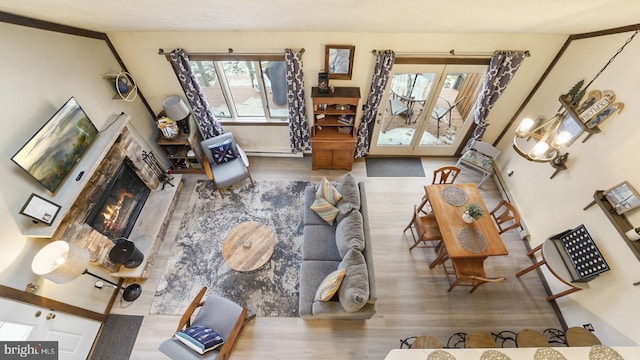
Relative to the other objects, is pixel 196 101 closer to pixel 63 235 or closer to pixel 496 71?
pixel 63 235

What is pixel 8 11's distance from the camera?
8.02 feet

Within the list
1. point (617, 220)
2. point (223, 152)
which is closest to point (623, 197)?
point (617, 220)

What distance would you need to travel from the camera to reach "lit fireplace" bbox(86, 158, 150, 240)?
355 centimetres

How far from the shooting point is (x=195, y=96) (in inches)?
167

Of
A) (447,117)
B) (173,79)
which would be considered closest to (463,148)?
(447,117)

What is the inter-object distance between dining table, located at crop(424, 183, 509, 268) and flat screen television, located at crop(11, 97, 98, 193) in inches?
176

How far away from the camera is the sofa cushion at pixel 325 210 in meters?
3.74

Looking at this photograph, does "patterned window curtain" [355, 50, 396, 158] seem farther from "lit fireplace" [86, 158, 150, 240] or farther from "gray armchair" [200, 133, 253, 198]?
"lit fireplace" [86, 158, 150, 240]

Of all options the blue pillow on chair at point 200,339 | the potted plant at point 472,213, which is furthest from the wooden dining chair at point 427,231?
the blue pillow on chair at point 200,339

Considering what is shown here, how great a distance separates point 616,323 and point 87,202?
6.15 metres

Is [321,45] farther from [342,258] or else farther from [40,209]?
[40,209]

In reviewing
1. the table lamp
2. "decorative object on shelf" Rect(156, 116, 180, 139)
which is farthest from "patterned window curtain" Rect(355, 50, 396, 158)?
the table lamp

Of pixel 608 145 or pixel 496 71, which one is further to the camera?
pixel 496 71

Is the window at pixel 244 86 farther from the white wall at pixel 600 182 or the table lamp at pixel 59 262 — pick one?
the white wall at pixel 600 182
